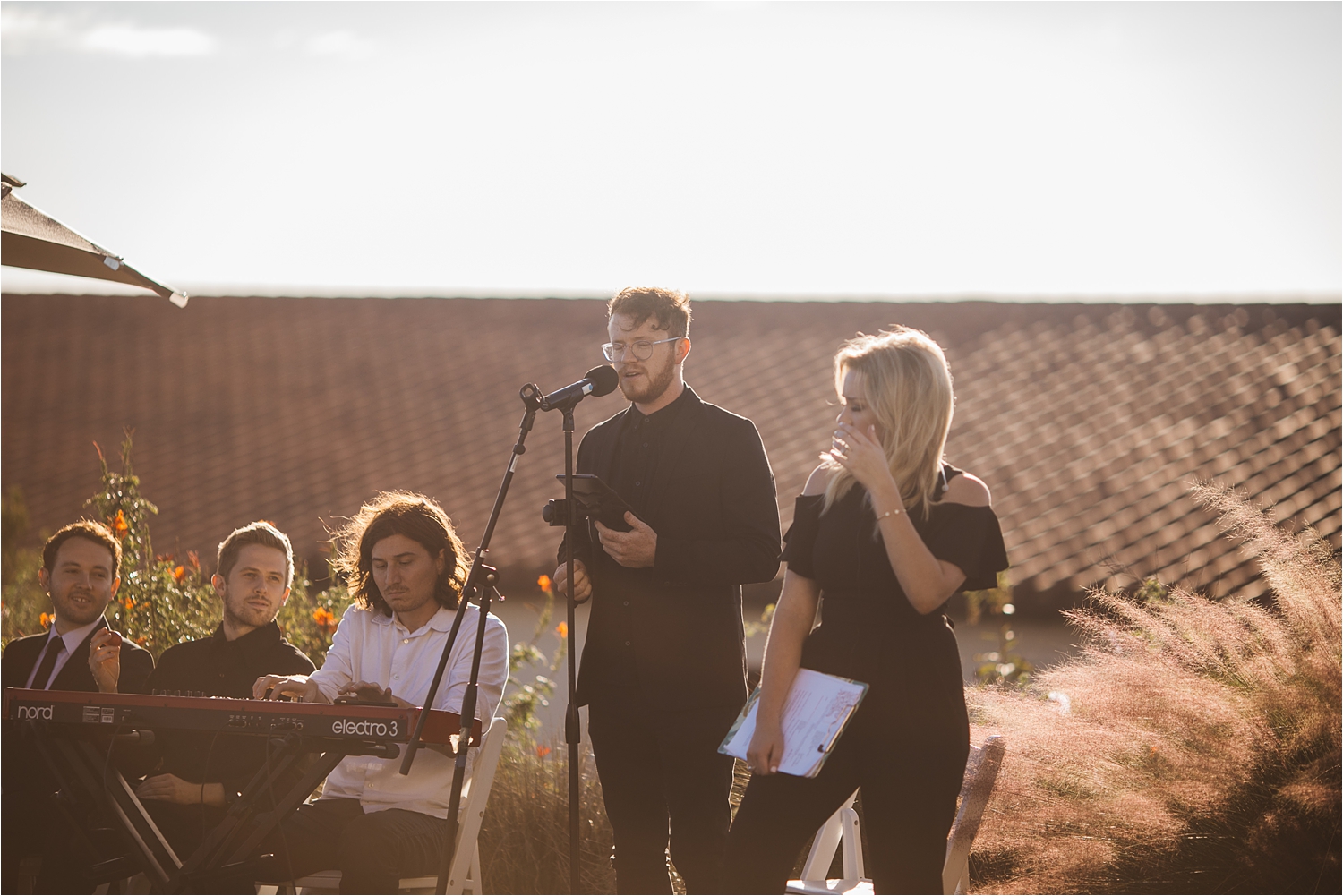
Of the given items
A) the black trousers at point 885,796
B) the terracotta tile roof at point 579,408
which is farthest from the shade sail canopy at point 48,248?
the terracotta tile roof at point 579,408

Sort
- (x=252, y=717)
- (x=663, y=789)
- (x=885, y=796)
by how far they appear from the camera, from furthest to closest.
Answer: (x=663, y=789), (x=252, y=717), (x=885, y=796)

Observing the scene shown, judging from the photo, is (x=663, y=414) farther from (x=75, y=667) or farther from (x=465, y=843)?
(x=75, y=667)

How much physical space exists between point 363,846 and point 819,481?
1928 millimetres

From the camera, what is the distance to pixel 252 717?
338 cm

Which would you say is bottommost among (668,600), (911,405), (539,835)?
(539,835)

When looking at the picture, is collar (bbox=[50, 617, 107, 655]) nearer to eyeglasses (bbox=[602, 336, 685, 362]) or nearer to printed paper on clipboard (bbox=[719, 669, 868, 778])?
eyeglasses (bbox=[602, 336, 685, 362])

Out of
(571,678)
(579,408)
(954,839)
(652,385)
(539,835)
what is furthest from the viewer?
(579,408)

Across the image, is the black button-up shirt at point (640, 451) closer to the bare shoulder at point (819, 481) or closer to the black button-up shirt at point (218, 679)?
the bare shoulder at point (819, 481)

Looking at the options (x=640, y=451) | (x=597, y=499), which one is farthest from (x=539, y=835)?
(x=597, y=499)

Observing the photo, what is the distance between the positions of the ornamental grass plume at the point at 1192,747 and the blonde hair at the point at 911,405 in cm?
177

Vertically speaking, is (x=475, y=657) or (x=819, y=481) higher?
(x=819, y=481)

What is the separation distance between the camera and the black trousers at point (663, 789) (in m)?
3.43

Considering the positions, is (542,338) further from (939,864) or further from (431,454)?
(939,864)

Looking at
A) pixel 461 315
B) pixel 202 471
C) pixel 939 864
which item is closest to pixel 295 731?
pixel 939 864
